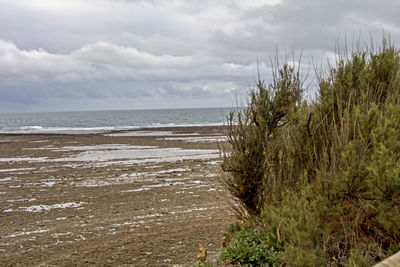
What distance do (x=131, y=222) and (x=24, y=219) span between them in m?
3.00

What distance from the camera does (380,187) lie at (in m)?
4.14

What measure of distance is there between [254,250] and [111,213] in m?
5.95

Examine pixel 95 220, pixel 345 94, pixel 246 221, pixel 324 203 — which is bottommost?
pixel 95 220

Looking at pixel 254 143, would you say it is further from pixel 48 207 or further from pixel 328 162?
pixel 48 207

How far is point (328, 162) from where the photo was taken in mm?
4883

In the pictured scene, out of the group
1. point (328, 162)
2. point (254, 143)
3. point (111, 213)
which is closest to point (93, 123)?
point (111, 213)

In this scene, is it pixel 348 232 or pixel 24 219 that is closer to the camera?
pixel 348 232

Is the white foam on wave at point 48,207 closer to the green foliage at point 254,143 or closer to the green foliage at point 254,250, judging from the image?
the green foliage at point 254,143

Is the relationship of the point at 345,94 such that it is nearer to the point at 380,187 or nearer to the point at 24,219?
the point at 380,187

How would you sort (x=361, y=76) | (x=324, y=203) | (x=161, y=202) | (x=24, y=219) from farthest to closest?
1. (x=161, y=202)
2. (x=24, y=219)
3. (x=361, y=76)
4. (x=324, y=203)

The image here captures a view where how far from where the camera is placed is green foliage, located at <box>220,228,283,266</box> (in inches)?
209

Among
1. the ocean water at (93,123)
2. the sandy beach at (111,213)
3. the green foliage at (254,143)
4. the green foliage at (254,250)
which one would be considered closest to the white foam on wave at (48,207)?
the sandy beach at (111,213)

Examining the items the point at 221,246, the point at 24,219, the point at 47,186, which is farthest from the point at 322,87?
the point at 47,186

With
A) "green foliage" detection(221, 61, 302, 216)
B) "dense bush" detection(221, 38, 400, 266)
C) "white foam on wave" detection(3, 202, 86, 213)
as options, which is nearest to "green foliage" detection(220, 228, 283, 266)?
"dense bush" detection(221, 38, 400, 266)
